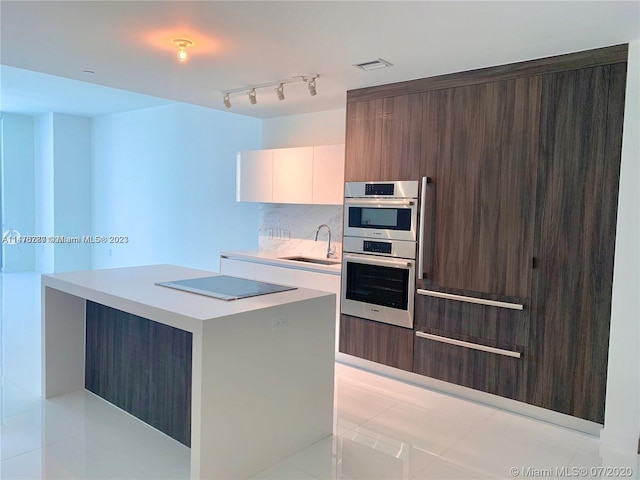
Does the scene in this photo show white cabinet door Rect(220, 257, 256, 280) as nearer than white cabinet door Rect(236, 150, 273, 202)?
Yes

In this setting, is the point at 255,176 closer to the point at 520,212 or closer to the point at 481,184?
the point at 481,184

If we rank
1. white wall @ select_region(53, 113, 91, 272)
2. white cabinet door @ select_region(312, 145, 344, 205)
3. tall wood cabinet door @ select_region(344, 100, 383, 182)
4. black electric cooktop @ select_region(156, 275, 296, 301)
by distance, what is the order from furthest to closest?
white wall @ select_region(53, 113, 91, 272)
white cabinet door @ select_region(312, 145, 344, 205)
tall wood cabinet door @ select_region(344, 100, 383, 182)
black electric cooktop @ select_region(156, 275, 296, 301)

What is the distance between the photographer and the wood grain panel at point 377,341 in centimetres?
372

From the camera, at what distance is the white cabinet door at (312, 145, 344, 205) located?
4.30m

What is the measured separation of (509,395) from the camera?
127 inches

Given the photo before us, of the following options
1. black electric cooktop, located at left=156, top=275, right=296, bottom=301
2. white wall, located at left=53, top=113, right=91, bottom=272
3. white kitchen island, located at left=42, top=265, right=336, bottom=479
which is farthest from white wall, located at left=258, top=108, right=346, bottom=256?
white wall, located at left=53, top=113, right=91, bottom=272

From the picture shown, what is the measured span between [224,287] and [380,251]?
1.45 m

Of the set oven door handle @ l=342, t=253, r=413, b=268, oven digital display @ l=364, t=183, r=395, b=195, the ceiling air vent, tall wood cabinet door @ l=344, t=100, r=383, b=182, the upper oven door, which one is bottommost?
oven door handle @ l=342, t=253, r=413, b=268

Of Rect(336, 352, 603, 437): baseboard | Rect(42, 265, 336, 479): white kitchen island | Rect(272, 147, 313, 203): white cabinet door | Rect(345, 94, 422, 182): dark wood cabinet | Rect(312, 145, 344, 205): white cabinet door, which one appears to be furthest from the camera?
Rect(272, 147, 313, 203): white cabinet door

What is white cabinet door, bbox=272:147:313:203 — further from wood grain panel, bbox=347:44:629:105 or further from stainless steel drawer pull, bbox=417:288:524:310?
stainless steel drawer pull, bbox=417:288:524:310

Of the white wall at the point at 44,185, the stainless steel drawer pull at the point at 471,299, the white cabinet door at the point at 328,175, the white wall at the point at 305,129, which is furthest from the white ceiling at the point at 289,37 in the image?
the white wall at the point at 44,185

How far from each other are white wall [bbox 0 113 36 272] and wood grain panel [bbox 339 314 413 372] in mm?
7073

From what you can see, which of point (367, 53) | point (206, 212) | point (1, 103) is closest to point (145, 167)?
point (206, 212)

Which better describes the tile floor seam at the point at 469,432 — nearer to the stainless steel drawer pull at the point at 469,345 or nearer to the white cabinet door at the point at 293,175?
the stainless steel drawer pull at the point at 469,345
